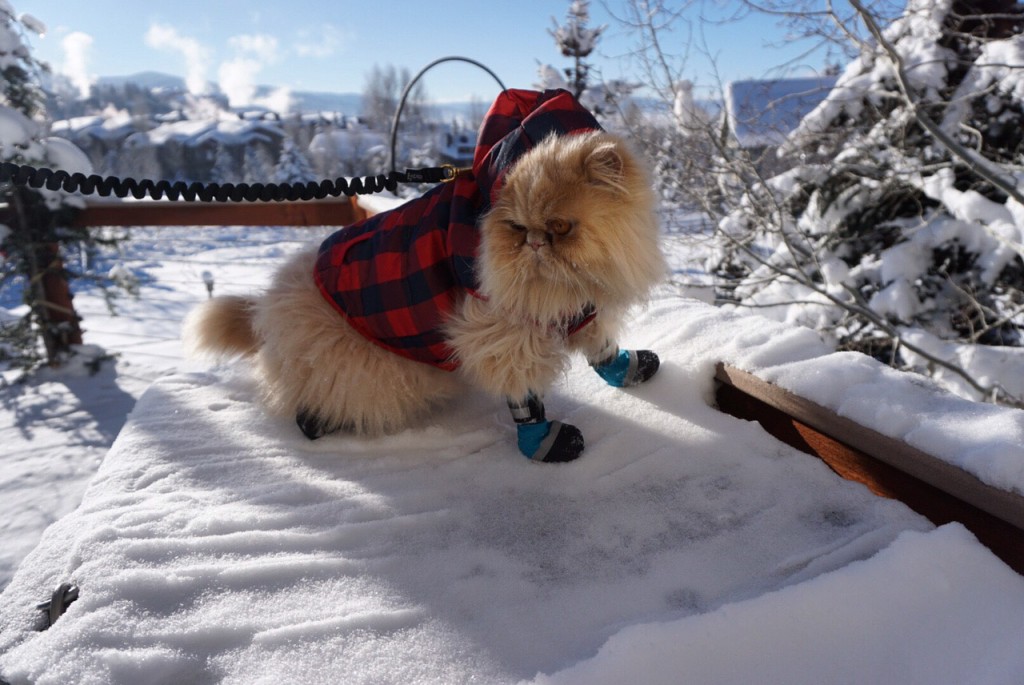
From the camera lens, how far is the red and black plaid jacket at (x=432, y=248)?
1376 millimetres

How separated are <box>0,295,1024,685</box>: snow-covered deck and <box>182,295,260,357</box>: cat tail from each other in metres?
0.32

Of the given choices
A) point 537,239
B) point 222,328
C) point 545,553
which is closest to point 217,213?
point 222,328

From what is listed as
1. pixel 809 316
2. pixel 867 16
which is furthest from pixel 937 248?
pixel 867 16

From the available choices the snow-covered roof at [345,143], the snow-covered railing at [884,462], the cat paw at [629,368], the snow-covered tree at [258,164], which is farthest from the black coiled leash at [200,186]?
the snow-covered tree at [258,164]

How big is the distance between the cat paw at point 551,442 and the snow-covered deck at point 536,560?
1.4 inches

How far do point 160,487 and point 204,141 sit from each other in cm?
3638

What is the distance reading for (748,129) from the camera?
421 centimetres

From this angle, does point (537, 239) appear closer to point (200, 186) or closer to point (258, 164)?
point (200, 186)

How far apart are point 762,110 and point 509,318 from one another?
11.3 feet

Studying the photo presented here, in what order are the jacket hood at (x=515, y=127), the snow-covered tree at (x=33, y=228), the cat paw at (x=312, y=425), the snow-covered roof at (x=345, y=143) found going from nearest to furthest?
the jacket hood at (x=515, y=127) → the cat paw at (x=312, y=425) → the snow-covered tree at (x=33, y=228) → the snow-covered roof at (x=345, y=143)

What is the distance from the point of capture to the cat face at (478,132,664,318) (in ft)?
3.96

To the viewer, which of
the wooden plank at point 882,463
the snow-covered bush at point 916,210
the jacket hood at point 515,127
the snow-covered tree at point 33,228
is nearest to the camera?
the wooden plank at point 882,463

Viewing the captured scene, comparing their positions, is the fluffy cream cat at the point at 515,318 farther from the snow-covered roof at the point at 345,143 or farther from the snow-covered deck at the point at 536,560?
the snow-covered roof at the point at 345,143

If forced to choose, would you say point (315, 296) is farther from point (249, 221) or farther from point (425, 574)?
point (249, 221)
